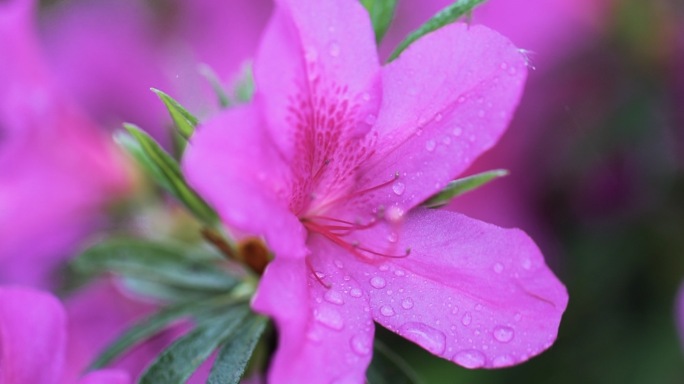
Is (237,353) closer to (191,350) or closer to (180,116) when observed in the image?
(191,350)

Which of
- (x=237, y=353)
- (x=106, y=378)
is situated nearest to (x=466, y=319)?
(x=237, y=353)

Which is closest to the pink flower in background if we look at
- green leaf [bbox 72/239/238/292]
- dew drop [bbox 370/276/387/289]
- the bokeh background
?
the bokeh background

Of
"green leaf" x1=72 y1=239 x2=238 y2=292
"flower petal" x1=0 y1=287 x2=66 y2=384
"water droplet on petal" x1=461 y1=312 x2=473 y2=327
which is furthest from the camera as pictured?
"green leaf" x1=72 y1=239 x2=238 y2=292

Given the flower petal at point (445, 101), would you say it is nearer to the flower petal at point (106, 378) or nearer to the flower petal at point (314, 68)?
the flower petal at point (314, 68)

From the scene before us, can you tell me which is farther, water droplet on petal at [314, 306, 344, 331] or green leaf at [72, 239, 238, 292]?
green leaf at [72, 239, 238, 292]

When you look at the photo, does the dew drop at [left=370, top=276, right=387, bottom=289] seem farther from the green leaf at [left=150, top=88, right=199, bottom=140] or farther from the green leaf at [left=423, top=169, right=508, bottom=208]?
the green leaf at [left=150, top=88, right=199, bottom=140]

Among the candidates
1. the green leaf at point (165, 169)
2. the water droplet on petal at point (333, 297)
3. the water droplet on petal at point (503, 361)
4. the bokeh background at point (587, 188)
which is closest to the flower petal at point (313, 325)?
the water droplet on petal at point (333, 297)
